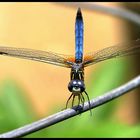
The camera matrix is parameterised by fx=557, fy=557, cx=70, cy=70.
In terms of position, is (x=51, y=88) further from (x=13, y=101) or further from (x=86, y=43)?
(x=13, y=101)

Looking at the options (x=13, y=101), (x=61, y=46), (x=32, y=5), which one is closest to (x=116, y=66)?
(x=13, y=101)

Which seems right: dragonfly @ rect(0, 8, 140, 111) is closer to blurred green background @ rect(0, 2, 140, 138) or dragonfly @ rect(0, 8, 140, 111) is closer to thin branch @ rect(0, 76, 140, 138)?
thin branch @ rect(0, 76, 140, 138)

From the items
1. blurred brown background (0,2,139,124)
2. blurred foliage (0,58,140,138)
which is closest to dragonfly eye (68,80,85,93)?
blurred foliage (0,58,140,138)

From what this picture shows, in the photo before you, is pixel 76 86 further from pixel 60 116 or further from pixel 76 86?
pixel 60 116

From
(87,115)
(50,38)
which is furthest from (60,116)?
(50,38)

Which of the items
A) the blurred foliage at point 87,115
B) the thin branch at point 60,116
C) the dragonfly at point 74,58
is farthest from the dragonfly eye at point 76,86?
the blurred foliage at point 87,115

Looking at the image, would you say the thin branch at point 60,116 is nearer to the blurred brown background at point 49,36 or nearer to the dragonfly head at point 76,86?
the dragonfly head at point 76,86
